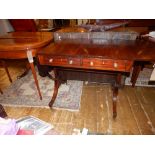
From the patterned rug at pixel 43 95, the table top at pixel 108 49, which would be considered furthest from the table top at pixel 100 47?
the patterned rug at pixel 43 95

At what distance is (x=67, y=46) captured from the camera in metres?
1.49

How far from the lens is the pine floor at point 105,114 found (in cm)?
158

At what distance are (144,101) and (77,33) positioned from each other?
1175 millimetres

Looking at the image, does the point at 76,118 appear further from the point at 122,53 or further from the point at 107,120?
the point at 122,53

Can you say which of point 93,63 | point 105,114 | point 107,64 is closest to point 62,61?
point 93,63

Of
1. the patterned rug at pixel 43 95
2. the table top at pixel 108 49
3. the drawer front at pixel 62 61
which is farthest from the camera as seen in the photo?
the patterned rug at pixel 43 95

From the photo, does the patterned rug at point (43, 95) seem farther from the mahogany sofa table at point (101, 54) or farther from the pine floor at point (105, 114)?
the mahogany sofa table at point (101, 54)

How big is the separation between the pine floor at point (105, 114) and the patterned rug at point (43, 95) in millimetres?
81

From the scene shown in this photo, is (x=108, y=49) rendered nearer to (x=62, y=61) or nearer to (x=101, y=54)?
(x=101, y=54)

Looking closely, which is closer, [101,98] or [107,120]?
[107,120]

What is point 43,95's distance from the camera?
211 cm
